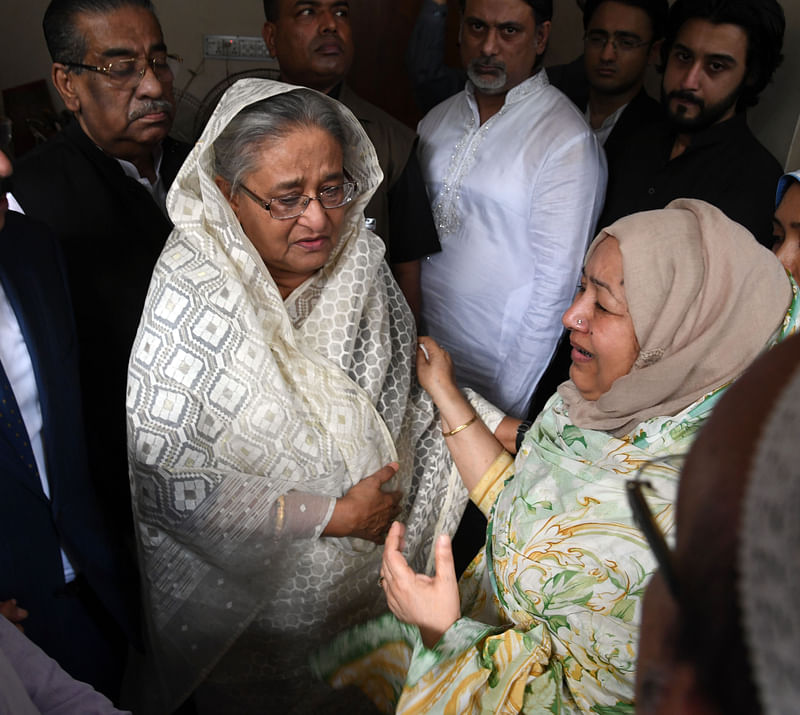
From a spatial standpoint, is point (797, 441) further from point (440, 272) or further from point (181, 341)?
point (440, 272)

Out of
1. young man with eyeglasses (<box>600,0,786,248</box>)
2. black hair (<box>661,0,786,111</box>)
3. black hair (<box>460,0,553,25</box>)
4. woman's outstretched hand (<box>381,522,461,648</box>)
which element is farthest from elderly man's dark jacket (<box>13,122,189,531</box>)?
black hair (<box>661,0,786,111</box>)

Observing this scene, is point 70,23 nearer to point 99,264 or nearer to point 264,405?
point 99,264

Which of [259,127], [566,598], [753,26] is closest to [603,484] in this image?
[566,598]

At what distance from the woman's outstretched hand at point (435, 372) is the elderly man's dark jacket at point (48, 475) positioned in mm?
821

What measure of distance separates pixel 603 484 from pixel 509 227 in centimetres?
131

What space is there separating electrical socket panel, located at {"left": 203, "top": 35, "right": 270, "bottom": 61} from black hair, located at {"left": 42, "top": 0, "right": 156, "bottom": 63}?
6.35 feet

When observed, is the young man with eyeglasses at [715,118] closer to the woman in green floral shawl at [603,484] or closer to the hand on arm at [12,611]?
the woman in green floral shawl at [603,484]

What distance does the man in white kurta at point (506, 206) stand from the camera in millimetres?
2291

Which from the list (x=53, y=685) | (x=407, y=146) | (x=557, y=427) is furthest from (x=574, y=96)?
(x=53, y=685)

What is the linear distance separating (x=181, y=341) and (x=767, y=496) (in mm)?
1285

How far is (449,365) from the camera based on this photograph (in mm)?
1816

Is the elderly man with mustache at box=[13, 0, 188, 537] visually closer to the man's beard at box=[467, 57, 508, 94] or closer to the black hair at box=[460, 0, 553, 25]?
the black hair at box=[460, 0, 553, 25]

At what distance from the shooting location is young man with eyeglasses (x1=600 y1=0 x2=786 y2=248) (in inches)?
91.3

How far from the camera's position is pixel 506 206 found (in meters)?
2.38
